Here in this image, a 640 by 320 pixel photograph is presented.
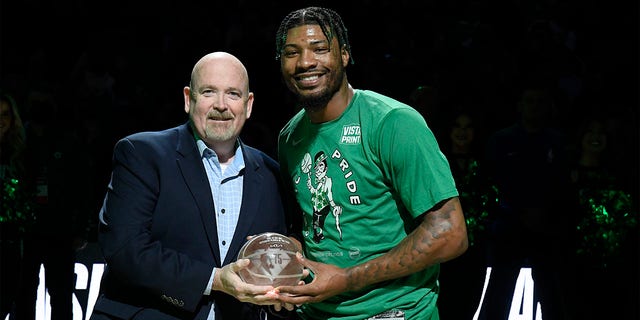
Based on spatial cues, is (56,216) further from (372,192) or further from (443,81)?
(443,81)

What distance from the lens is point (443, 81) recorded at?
7.48 meters

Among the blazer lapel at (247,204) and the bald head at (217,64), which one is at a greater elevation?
the bald head at (217,64)

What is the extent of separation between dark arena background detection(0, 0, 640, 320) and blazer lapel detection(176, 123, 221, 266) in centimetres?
223

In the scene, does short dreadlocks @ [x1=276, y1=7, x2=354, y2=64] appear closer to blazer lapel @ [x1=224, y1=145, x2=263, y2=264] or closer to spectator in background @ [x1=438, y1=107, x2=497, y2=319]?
blazer lapel @ [x1=224, y1=145, x2=263, y2=264]

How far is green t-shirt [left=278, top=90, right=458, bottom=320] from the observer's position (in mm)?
3059

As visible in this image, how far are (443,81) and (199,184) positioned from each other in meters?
4.47

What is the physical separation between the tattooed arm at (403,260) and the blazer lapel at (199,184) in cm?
34

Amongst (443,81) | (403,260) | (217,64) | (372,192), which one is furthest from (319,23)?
(443,81)

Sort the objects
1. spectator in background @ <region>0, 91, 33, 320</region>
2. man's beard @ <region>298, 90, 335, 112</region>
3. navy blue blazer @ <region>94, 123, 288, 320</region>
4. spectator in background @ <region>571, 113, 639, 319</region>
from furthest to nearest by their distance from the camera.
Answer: spectator in background @ <region>571, 113, 639, 319</region>, spectator in background @ <region>0, 91, 33, 320</region>, man's beard @ <region>298, 90, 335, 112</region>, navy blue blazer @ <region>94, 123, 288, 320</region>

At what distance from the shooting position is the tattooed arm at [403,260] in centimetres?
305

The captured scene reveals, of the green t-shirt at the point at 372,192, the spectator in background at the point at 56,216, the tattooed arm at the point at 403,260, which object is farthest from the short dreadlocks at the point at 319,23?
the spectator in background at the point at 56,216

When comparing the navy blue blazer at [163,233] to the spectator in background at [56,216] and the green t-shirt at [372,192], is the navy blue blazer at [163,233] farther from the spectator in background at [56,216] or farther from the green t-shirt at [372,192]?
the spectator in background at [56,216]

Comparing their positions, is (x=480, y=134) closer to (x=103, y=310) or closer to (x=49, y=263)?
(x=49, y=263)

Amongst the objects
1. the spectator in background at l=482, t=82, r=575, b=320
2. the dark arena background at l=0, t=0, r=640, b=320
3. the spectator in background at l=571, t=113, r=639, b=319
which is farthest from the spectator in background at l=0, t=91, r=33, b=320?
the spectator in background at l=571, t=113, r=639, b=319
